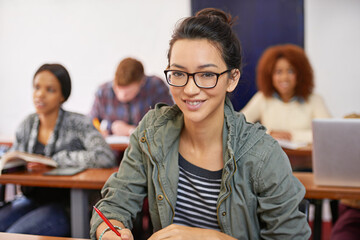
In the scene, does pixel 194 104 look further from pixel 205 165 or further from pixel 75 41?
pixel 75 41

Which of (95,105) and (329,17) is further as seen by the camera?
(329,17)

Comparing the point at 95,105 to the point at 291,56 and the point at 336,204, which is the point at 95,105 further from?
the point at 336,204

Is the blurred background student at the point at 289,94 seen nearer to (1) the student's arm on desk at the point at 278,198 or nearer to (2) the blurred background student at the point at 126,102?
(2) the blurred background student at the point at 126,102

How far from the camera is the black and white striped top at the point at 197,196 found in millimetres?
1254

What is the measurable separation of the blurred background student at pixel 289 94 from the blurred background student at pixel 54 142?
156 centimetres

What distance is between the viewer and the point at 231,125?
126cm

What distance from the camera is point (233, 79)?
4.09 feet

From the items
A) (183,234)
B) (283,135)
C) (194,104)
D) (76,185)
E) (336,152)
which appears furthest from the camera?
(283,135)

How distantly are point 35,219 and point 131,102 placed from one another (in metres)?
1.35

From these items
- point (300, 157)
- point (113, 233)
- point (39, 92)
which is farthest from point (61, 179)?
point (300, 157)

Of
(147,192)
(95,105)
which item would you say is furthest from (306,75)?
(147,192)

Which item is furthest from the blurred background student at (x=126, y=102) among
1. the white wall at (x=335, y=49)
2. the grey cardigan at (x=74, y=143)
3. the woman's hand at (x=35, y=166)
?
the white wall at (x=335, y=49)

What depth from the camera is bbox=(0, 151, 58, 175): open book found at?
68.6 inches

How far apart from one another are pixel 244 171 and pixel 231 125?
163mm
